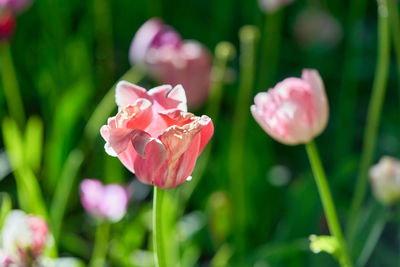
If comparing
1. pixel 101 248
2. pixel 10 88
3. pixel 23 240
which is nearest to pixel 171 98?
pixel 23 240

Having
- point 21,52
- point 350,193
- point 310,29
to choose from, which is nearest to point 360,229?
point 350,193

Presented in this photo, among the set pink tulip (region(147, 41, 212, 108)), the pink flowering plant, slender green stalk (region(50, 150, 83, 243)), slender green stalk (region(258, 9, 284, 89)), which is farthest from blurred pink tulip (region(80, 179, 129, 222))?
slender green stalk (region(258, 9, 284, 89))

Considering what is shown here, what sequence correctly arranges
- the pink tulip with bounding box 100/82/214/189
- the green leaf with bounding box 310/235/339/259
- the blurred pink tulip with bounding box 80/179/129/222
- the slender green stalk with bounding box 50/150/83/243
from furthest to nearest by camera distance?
the slender green stalk with bounding box 50/150/83/243
the blurred pink tulip with bounding box 80/179/129/222
the green leaf with bounding box 310/235/339/259
the pink tulip with bounding box 100/82/214/189

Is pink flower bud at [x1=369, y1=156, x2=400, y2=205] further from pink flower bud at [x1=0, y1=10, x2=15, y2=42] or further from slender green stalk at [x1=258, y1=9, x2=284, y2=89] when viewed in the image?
pink flower bud at [x1=0, y1=10, x2=15, y2=42]

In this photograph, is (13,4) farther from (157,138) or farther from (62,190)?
(157,138)

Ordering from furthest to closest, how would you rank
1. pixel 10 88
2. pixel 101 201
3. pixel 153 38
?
pixel 10 88
pixel 153 38
pixel 101 201

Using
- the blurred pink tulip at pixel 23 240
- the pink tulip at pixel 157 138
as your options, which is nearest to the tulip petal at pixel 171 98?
the pink tulip at pixel 157 138

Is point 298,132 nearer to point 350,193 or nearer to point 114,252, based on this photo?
point 114,252
